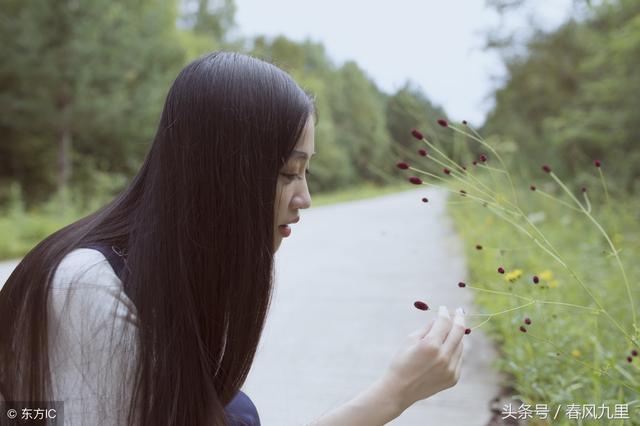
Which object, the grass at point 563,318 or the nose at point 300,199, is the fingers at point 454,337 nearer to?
the grass at point 563,318

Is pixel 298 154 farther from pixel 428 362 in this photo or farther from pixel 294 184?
pixel 428 362

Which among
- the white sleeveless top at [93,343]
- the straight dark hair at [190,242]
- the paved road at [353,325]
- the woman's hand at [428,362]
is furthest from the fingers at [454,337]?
the paved road at [353,325]

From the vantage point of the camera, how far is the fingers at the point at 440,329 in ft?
3.42

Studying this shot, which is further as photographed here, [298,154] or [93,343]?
[298,154]

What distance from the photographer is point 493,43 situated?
29.7 ft

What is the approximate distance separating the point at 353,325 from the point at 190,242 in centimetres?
269

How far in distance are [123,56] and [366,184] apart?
9699 mm

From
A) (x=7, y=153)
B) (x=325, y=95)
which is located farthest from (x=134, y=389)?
(x=325, y=95)

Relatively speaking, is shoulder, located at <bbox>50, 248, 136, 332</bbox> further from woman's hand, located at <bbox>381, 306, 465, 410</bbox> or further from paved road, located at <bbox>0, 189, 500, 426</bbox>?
paved road, located at <bbox>0, 189, 500, 426</bbox>

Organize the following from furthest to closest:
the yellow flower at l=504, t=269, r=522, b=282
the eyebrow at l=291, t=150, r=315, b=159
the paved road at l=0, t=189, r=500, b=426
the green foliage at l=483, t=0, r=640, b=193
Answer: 1. the green foliage at l=483, t=0, r=640, b=193
2. the paved road at l=0, t=189, r=500, b=426
3. the yellow flower at l=504, t=269, r=522, b=282
4. the eyebrow at l=291, t=150, r=315, b=159

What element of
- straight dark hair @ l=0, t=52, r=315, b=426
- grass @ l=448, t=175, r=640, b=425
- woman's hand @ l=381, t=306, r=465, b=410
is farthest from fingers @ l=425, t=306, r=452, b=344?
straight dark hair @ l=0, t=52, r=315, b=426

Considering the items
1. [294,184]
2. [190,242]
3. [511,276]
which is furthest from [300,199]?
[511,276]

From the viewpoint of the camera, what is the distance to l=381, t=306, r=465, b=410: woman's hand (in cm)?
103

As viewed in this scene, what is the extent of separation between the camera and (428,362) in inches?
40.8
